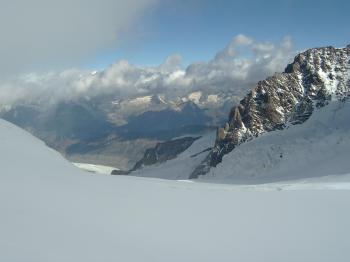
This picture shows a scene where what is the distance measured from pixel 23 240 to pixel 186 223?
9.28 feet

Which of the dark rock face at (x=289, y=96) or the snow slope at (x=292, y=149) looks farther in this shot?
the dark rock face at (x=289, y=96)

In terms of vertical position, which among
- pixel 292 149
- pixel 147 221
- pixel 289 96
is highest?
pixel 289 96

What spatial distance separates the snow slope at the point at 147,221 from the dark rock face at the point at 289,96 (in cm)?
12704

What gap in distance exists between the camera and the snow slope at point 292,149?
3962 inches

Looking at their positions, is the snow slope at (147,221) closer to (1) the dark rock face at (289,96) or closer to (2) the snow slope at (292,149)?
(2) the snow slope at (292,149)

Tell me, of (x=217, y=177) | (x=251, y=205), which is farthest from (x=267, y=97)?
(x=251, y=205)

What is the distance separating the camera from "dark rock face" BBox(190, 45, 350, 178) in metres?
135

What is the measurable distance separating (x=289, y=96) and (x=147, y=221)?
140 metres

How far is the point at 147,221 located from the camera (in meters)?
7.09

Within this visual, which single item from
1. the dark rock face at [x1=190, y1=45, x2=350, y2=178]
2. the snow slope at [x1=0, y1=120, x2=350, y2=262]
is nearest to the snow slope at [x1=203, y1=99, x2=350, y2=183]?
the dark rock face at [x1=190, y1=45, x2=350, y2=178]

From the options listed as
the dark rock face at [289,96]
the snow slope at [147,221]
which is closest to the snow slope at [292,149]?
the dark rock face at [289,96]

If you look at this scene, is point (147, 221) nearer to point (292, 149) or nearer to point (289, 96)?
point (292, 149)

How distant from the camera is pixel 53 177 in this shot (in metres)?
8.66

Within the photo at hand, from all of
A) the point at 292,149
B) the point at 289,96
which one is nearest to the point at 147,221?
the point at 292,149
